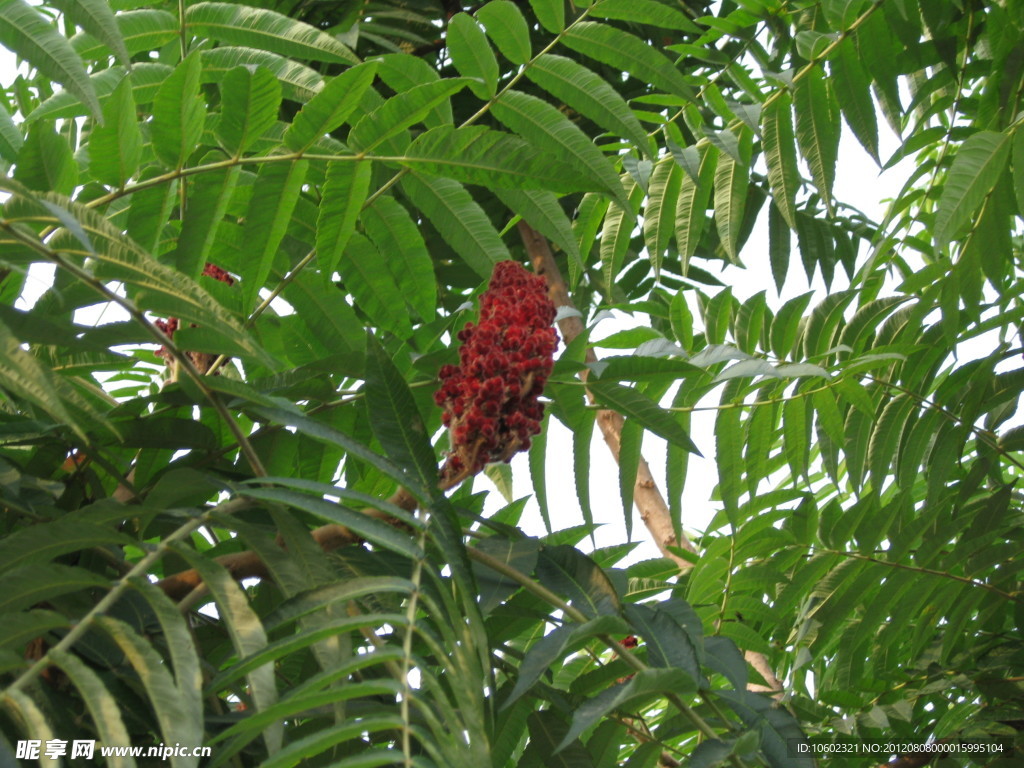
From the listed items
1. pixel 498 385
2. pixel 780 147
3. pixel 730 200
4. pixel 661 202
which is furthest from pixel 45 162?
pixel 780 147

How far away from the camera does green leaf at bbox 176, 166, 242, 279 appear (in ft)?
4.61

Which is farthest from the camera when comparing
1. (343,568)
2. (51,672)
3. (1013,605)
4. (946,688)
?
(1013,605)

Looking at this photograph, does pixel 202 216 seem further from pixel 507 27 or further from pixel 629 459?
pixel 629 459

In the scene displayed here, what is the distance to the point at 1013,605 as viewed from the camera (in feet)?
7.94

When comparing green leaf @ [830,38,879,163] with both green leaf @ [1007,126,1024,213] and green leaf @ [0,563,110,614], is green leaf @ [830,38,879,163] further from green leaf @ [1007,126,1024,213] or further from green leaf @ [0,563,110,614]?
green leaf @ [0,563,110,614]

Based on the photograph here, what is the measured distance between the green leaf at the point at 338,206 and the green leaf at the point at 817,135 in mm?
1147

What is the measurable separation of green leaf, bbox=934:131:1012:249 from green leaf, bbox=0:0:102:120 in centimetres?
146

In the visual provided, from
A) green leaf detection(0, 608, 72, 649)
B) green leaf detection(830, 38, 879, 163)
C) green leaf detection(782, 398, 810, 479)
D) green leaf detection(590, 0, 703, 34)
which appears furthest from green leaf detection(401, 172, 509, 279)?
green leaf detection(830, 38, 879, 163)

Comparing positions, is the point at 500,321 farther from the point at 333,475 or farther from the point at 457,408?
the point at 333,475

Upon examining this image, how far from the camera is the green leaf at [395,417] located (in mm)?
1288

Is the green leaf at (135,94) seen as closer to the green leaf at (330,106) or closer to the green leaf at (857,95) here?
the green leaf at (330,106)

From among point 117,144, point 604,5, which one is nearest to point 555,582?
point 117,144

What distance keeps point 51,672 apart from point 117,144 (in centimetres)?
72

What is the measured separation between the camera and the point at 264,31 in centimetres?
176
